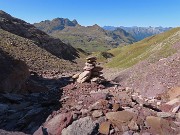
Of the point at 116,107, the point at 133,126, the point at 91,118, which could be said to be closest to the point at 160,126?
the point at 133,126

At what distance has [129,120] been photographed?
66.3ft

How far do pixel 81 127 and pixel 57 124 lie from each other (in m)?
1.86

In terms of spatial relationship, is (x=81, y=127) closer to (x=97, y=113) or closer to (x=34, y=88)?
(x=97, y=113)

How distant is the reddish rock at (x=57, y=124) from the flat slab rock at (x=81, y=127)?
496 mm

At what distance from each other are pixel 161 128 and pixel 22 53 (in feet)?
225

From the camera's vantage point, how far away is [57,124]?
20688mm

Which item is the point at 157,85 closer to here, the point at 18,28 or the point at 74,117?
the point at 74,117

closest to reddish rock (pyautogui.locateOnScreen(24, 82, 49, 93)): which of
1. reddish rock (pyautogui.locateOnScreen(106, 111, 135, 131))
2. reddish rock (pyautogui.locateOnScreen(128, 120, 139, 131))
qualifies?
reddish rock (pyautogui.locateOnScreen(106, 111, 135, 131))

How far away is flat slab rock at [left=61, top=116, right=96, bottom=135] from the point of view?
63.7 ft

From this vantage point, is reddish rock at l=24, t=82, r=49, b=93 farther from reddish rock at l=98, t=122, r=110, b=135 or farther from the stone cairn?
reddish rock at l=98, t=122, r=110, b=135

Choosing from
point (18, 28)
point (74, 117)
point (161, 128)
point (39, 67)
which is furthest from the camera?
point (18, 28)

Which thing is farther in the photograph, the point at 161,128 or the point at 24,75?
the point at 24,75

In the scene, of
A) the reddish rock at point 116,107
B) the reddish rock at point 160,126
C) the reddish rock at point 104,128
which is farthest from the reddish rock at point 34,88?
the reddish rock at point 160,126

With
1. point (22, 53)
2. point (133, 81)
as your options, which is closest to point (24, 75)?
point (133, 81)
